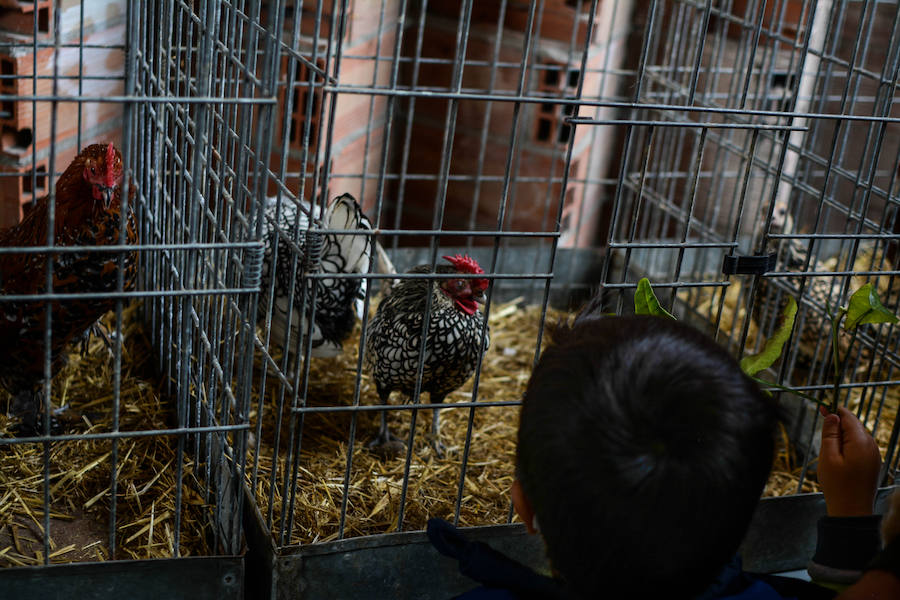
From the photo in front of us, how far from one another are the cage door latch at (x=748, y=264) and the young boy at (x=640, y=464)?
0.82m

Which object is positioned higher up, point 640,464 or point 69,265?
point 640,464

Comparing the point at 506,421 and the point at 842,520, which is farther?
the point at 506,421

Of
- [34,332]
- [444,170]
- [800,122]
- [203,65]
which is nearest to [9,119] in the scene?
[34,332]

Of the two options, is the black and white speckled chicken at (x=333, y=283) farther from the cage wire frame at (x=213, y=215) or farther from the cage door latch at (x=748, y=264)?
the cage door latch at (x=748, y=264)

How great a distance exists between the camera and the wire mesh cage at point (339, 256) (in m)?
1.55

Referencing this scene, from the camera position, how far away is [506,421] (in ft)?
8.57

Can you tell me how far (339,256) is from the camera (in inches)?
95.7

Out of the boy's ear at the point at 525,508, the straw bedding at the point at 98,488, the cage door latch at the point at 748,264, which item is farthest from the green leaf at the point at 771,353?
the straw bedding at the point at 98,488

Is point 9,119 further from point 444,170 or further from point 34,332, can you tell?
point 444,170

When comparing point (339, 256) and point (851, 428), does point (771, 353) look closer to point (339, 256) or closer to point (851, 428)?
point (851, 428)

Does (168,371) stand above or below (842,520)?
below

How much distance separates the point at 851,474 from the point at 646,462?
0.55m

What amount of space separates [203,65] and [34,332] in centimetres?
85

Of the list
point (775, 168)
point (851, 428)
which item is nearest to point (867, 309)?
point (851, 428)
